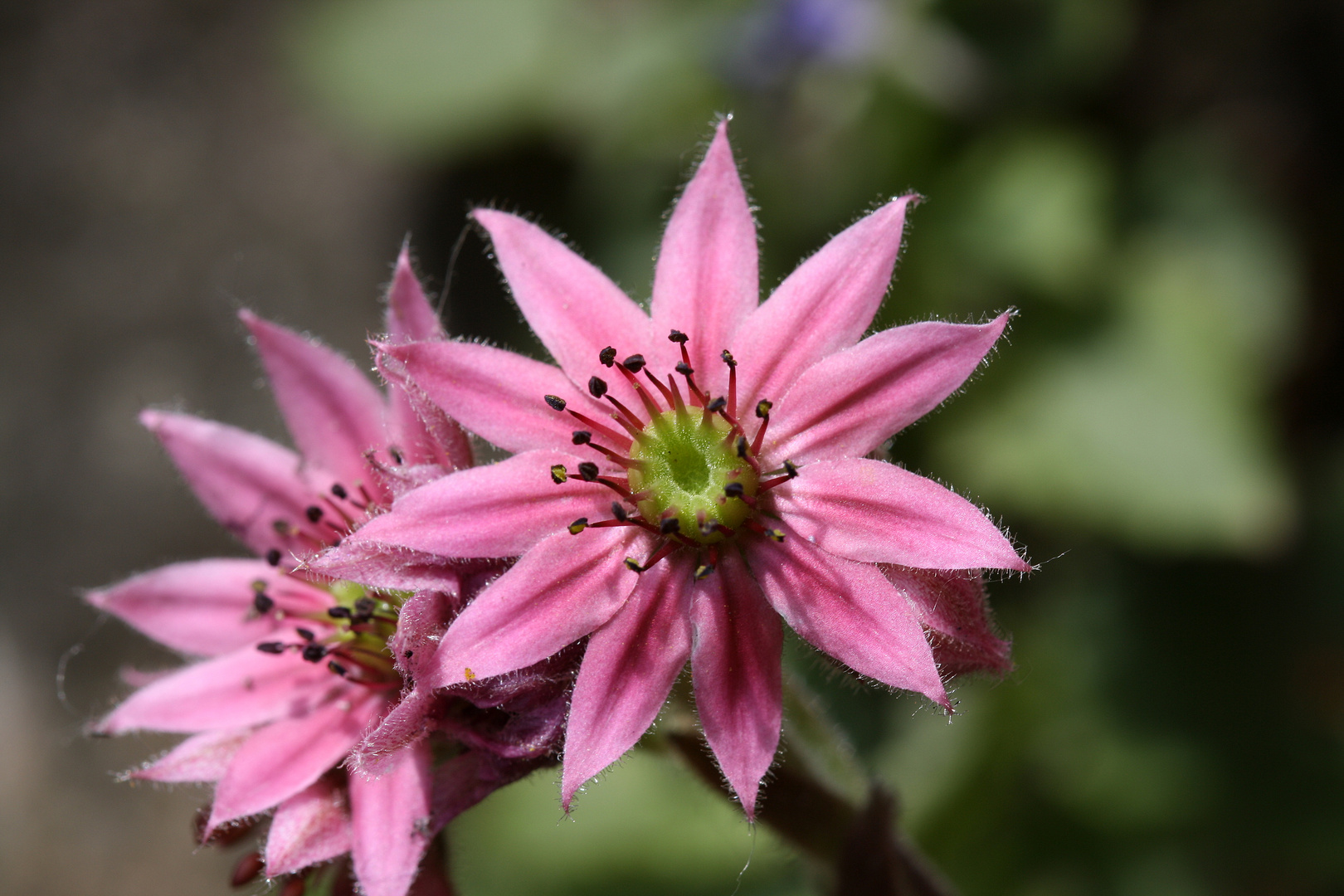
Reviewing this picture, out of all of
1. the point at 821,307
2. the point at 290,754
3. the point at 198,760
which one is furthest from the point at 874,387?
the point at 198,760

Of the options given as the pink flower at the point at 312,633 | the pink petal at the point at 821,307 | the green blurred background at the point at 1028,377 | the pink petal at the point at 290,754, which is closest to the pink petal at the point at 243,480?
the pink flower at the point at 312,633

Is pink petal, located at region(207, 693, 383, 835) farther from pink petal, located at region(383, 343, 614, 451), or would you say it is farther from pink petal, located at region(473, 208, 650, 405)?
pink petal, located at region(473, 208, 650, 405)

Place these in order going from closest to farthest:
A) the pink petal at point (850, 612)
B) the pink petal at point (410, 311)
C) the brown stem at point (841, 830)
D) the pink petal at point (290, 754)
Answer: the pink petal at point (850, 612)
the pink petal at point (290, 754)
the pink petal at point (410, 311)
the brown stem at point (841, 830)

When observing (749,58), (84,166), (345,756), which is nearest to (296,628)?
(345,756)

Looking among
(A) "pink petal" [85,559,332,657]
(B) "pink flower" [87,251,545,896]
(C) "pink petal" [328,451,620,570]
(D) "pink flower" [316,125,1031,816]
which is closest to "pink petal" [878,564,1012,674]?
(D) "pink flower" [316,125,1031,816]

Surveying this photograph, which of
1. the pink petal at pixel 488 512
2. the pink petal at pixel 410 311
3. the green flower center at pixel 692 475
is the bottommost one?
the green flower center at pixel 692 475

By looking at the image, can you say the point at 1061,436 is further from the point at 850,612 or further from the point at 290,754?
the point at 290,754

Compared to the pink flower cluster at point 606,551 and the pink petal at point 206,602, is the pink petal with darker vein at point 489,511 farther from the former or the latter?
the pink petal at point 206,602
